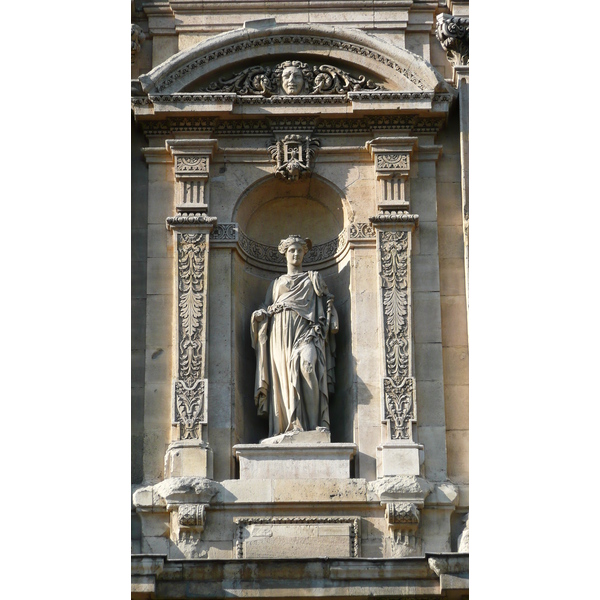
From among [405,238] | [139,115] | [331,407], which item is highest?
[139,115]

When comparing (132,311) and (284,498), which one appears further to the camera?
(132,311)

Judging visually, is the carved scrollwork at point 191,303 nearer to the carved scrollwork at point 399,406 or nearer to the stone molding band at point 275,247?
the stone molding band at point 275,247

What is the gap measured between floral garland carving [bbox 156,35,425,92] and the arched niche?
1364 millimetres

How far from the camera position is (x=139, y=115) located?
786 inches

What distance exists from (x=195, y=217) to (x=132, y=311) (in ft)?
4.13

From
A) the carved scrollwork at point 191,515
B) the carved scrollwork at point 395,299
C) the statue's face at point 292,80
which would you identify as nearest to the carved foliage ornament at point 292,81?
the statue's face at point 292,80

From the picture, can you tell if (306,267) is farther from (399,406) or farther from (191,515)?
(191,515)

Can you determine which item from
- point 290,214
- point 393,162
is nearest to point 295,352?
point 290,214

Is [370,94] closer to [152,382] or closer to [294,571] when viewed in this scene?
[152,382]

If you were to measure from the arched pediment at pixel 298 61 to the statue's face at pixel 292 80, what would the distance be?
0.08m

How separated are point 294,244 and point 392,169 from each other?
1409 millimetres

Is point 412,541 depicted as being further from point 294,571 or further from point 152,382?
point 152,382
